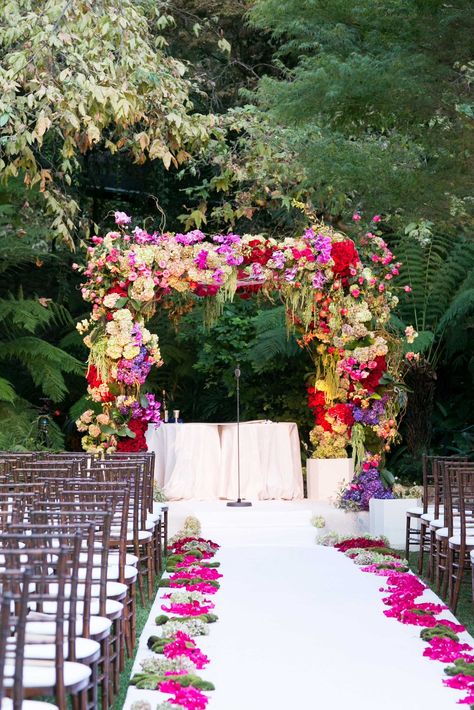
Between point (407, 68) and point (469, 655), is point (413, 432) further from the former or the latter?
point (469, 655)

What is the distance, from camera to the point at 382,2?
27.2 feet

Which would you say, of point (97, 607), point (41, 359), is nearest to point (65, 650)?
point (97, 607)

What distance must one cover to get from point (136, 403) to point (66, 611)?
6945 mm

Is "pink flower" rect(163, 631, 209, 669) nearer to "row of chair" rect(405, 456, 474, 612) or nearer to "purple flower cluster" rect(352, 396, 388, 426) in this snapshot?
"row of chair" rect(405, 456, 474, 612)

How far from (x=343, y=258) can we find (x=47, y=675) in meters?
8.42

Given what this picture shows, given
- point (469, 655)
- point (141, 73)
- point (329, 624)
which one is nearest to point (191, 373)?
point (141, 73)

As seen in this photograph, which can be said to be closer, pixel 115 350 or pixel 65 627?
pixel 65 627

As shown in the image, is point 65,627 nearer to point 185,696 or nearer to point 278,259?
point 185,696

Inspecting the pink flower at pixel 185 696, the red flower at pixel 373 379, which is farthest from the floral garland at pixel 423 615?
the red flower at pixel 373 379

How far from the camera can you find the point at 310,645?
20.4 feet

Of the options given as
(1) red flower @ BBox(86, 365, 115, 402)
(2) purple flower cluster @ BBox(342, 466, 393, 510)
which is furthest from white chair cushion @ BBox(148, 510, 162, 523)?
(2) purple flower cluster @ BBox(342, 466, 393, 510)

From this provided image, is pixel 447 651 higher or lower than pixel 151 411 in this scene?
lower

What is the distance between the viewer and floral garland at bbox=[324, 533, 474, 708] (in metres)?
5.44

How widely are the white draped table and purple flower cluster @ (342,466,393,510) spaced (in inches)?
46.0
